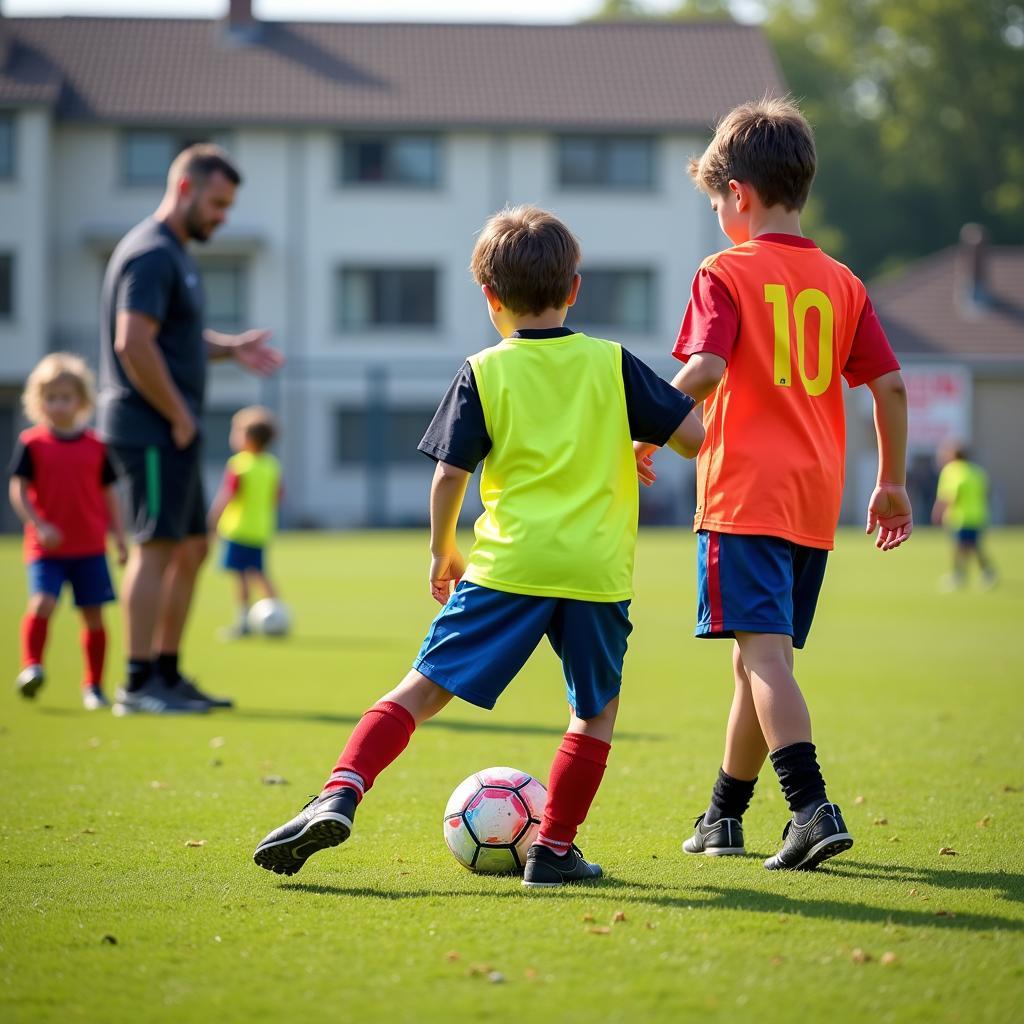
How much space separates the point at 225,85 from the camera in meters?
39.8

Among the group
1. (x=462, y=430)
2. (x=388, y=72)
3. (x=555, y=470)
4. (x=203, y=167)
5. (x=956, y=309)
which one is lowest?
(x=555, y=470)

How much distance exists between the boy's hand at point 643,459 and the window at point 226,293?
116 feet

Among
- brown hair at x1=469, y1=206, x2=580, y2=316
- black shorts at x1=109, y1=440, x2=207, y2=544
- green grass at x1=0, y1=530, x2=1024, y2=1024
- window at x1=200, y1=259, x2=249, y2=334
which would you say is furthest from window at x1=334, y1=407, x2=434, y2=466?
brown hair at x1=469, y1=206, x2=580, y2=316

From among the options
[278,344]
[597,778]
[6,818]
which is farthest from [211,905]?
[278,344]

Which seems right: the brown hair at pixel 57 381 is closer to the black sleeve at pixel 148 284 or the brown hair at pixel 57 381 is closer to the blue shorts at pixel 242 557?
the black sleeve at pixel 148 284

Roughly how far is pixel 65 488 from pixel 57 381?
62 cm

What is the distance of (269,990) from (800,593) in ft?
6.81

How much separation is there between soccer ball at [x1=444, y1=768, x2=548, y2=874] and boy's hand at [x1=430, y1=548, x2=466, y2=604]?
1.97 ft

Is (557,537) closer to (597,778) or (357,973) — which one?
(597,778)

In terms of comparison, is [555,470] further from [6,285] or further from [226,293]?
[6,285]

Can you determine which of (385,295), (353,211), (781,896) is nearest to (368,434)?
(385,295)

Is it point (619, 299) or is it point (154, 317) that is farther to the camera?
point (619, 299)

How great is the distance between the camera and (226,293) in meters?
38.9

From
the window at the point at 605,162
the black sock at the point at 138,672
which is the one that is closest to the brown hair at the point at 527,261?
the black sock at the point at 138,672
